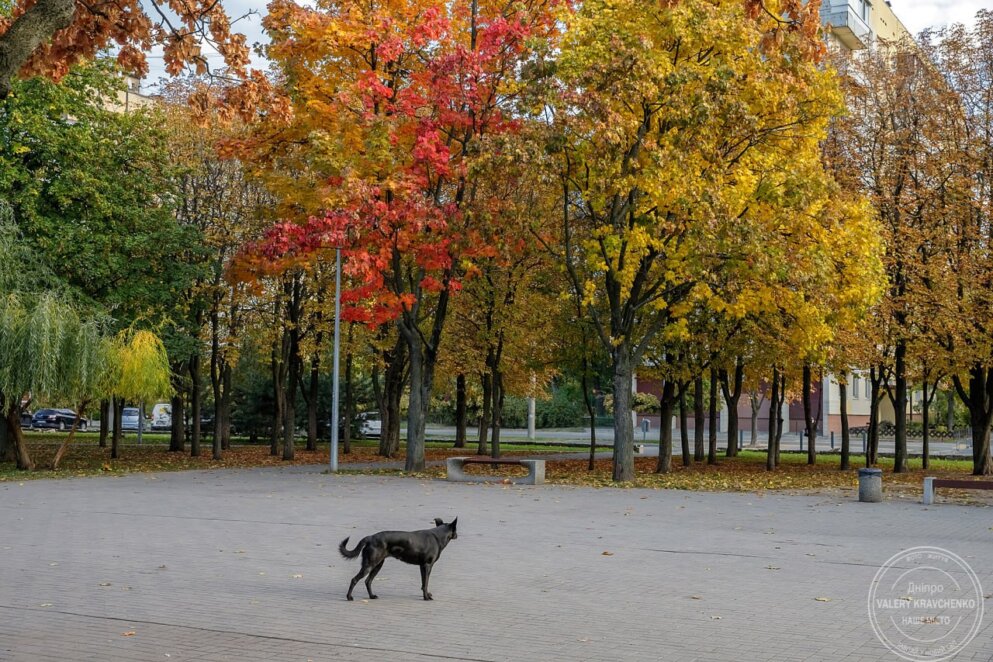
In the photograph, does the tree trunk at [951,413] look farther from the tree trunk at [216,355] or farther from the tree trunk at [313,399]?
the tree trunk at [216,355]

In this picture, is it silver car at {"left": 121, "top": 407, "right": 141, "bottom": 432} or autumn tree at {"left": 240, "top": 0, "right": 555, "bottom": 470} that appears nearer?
autumn tree at {"left": 240, "top": 0, "right": 555, "bottom": 470}

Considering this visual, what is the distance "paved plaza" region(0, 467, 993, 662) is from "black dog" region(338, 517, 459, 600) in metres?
0.32

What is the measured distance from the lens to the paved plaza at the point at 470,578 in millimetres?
7766

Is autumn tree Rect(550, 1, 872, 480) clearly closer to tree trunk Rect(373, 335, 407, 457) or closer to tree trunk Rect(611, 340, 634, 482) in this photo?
tree trunk Rect(611, 340, 634, 482)

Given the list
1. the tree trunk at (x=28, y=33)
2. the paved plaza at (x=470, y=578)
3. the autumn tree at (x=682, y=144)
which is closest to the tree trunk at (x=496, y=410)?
the autumn tree at (x=682, y=144)

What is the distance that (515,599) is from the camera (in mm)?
9664

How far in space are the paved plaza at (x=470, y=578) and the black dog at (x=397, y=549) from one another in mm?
321

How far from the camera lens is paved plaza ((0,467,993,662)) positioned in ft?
25.5

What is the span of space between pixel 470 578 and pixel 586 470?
2216cm

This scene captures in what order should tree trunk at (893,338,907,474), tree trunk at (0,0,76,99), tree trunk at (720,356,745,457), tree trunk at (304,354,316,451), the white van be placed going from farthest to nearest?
the white van, tree trunk at (304,354,316,451), tree trunk at (720,356,745,457), tree trunk at (893,338,907,474), tree trunk at (0,0,76,99)

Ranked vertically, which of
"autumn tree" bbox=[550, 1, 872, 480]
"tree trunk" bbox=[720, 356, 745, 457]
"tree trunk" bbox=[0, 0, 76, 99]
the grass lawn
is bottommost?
the grass lawn

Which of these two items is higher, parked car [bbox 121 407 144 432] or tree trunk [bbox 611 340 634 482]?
tree trunk [bbox 611 340 634 482]

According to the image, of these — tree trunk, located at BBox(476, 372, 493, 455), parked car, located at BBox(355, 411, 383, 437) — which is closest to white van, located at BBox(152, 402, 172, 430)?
parked car, located at BBox(355, 411, 383, 437)

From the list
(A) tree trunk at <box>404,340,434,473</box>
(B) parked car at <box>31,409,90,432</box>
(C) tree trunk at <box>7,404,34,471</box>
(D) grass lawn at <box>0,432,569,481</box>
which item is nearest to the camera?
(C) tree trunk at <box>7,404,34,471</box>
